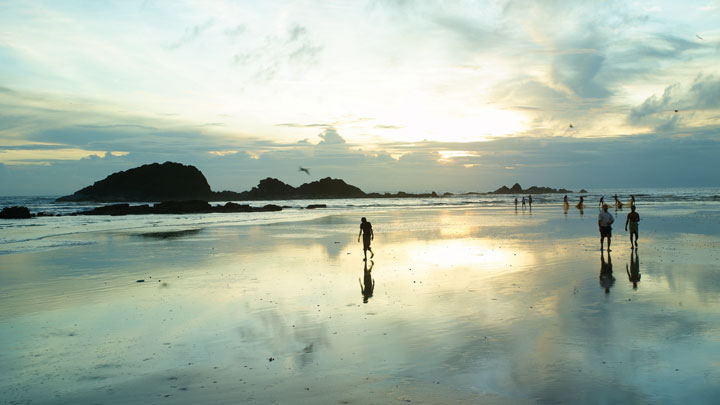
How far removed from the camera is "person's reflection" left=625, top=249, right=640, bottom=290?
14.0m

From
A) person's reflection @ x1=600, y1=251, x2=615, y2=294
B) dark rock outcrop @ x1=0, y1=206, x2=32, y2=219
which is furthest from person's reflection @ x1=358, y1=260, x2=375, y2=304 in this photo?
dark rock outcrop @ x1=0, y1=206, x2=32, y2=219

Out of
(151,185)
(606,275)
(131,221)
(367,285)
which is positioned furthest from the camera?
(151,185)

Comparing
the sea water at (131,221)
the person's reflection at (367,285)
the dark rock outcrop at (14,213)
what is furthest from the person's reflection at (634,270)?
the dark rock outcrop at (14,213)

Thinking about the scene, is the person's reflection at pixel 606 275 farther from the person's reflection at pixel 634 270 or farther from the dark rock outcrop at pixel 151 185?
the dark rock outcrop at pixel 151 185

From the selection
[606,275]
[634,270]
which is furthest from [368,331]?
[634,270]

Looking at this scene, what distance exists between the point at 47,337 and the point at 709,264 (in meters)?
20.4

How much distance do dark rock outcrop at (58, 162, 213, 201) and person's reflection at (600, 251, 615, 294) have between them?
524 ft

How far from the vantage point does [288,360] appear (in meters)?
7.81

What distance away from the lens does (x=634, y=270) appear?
51.5 feet

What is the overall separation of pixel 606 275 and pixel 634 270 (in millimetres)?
1655

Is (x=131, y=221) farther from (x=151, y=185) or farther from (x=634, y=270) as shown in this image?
(x=151, y=185)

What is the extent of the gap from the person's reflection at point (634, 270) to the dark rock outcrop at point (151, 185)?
524ft

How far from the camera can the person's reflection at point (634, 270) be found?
13993mm

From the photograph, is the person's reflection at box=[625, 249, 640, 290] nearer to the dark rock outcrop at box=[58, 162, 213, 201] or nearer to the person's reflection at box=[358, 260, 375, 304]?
the person's reflection at box=[358, 260, 375, 304]
